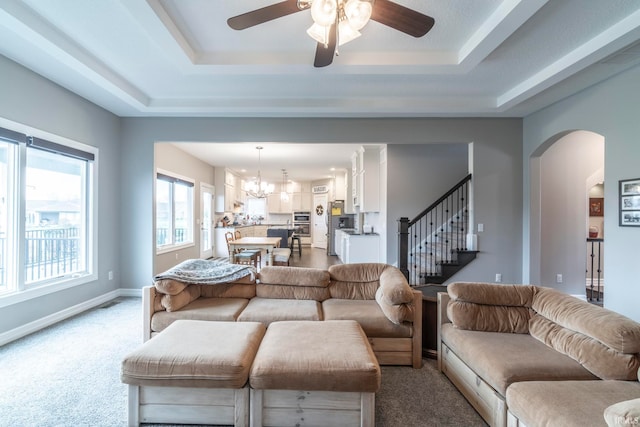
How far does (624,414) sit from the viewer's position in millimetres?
952

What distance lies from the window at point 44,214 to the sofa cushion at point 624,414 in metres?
4.40

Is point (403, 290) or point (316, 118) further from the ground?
point (316, 118)

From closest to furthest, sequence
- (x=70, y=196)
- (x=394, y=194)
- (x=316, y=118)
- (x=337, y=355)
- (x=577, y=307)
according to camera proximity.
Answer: (x=337, y=355)
(x=577, y=307)
(x=70, y=196)
(x=316, y=118)
(x=394, y=194)

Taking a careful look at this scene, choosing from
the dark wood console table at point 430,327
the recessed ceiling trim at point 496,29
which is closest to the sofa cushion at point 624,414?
the dark wood console table at point 430,327

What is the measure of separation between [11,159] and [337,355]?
12.2 feet

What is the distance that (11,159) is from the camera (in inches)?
115

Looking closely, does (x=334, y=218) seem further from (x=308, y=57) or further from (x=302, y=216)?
(x=308, y=57)

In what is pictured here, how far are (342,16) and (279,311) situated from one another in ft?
7.29

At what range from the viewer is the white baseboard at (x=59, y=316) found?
282cm

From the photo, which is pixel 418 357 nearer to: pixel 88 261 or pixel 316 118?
pixel 316 118

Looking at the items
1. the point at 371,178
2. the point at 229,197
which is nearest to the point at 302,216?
the point at 229,197


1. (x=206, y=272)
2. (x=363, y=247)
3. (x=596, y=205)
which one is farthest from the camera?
(x=363, y=247)

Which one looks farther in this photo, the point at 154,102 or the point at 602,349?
the point at 154,102

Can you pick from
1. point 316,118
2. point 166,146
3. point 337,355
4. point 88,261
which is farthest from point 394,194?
point 88,261
